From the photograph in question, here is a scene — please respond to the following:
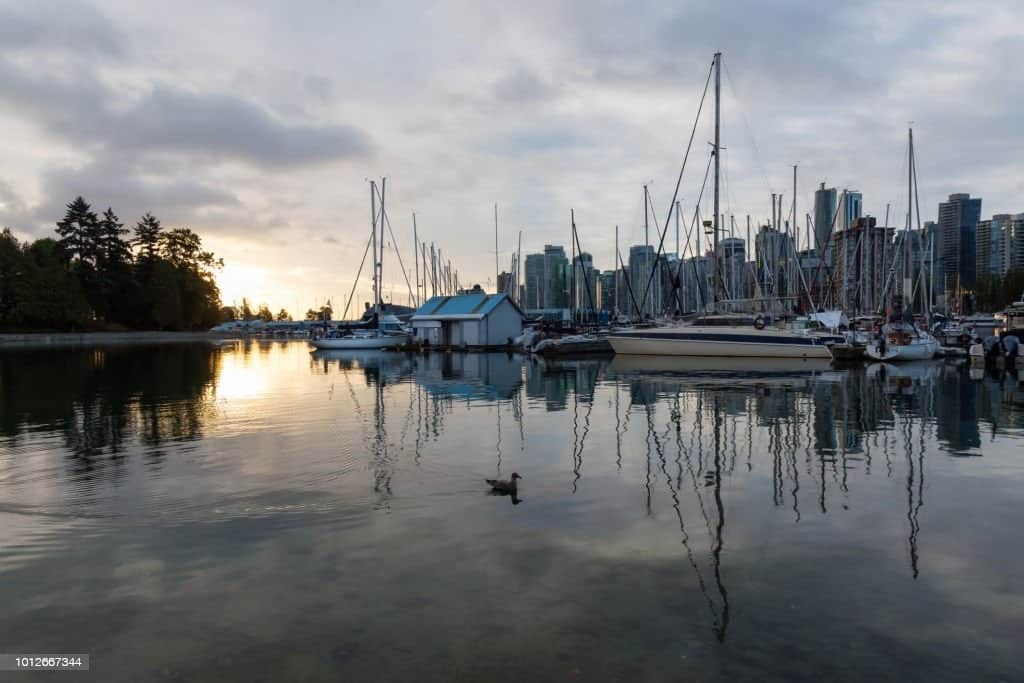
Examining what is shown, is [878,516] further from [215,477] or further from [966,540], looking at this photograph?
[215,477]

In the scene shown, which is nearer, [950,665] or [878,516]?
[950,665]

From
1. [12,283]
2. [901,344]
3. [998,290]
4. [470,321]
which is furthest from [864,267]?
[12,283]

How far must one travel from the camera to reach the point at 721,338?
47750 millimetres

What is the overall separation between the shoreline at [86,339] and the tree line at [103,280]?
351 cm

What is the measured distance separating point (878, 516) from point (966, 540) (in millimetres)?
1244

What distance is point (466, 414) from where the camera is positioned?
2227 cm

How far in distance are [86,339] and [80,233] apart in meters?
22.4

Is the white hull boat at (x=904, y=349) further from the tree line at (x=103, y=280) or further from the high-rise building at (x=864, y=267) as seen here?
the tree line at (x=103, y=280)

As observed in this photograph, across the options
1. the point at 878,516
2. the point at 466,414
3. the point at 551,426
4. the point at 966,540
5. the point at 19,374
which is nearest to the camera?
the point at 966,540

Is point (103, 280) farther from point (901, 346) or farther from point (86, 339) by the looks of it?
point (901, 346)

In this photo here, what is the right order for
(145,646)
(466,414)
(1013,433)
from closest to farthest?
1. (145,646)
2. (1013,433)
3. (466,414)

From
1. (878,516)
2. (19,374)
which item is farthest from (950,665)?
Answer: (19,374)

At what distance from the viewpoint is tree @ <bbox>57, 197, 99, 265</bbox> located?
348ft

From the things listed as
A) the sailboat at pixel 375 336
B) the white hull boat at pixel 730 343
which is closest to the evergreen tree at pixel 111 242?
the sailboat at pixel 375 336
